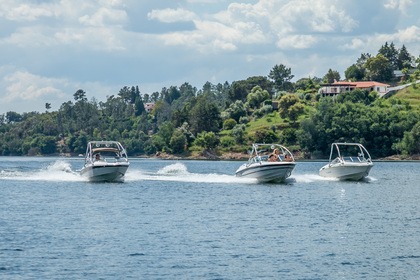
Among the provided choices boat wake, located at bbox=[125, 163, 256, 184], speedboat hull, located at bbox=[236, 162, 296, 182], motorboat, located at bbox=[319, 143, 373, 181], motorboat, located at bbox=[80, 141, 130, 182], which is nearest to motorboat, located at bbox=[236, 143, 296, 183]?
speedboat hull, located at bbox=[236, 162, 296, 182]

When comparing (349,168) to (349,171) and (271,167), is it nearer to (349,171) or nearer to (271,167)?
(349,171)

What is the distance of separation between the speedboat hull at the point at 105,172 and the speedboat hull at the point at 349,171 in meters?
23.2

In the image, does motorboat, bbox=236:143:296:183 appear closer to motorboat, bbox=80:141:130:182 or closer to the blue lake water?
the blue lake water

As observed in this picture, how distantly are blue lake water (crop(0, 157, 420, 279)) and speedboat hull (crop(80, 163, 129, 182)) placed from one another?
1.20 metres

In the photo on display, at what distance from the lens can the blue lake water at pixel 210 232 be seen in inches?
1683

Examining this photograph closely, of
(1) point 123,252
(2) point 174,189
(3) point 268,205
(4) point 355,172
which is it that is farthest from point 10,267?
(4) point 355,172

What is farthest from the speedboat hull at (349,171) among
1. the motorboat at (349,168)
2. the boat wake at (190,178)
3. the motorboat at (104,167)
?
the motorboat at (104,167)

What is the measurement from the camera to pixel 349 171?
3787 inches

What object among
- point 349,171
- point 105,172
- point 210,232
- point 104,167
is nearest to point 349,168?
point 349,171

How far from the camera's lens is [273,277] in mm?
40938

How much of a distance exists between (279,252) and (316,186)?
47.7 metres

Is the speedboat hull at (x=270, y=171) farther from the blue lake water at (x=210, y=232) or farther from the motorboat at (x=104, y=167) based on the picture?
the motorboat at (x=104, y=167)

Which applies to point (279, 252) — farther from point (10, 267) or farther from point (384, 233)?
point (10, 267)

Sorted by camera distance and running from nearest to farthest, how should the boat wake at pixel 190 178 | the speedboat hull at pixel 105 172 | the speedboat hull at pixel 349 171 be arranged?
1. the speedboat hull at pixel 105 172
2. the speedboat hull at pixel 349 171
3. the boat wake at pixel 190 178
